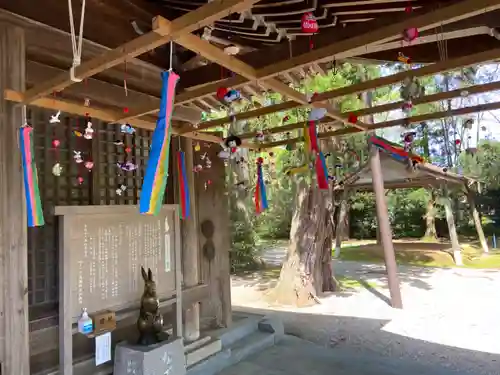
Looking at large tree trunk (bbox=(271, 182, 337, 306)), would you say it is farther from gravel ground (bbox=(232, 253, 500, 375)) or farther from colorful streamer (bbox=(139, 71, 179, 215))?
colorful streamer (bbox=(139, 71, 179, 215))

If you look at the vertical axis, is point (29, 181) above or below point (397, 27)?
below

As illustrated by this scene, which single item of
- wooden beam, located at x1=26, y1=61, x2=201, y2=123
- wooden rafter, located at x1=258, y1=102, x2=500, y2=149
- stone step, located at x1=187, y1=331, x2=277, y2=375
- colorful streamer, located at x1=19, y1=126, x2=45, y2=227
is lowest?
stone step, located at x1=187, y1=331, x2=277, y2=375

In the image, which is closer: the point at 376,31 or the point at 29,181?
the point at 376,31

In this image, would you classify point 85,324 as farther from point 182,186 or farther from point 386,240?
point 386,240

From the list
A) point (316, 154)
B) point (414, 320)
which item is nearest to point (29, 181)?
point (316, 154)

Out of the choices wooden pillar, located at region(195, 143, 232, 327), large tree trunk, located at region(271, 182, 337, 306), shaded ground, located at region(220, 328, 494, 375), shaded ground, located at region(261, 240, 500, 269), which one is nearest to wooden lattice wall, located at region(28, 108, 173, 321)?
wooden pillar, located at region(195, 143, 232, 327)

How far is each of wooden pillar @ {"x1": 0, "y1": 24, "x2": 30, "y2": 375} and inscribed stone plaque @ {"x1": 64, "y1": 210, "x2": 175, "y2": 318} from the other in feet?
1.47

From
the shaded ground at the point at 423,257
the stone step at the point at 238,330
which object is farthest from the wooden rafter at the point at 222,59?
the shaded ground at the point at 423,257

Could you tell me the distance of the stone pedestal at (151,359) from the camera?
12.2 feet

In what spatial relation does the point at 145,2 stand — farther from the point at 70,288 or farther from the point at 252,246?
the point at 252,246

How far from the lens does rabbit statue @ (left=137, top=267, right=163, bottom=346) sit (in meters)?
3.95

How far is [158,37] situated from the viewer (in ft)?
7.52

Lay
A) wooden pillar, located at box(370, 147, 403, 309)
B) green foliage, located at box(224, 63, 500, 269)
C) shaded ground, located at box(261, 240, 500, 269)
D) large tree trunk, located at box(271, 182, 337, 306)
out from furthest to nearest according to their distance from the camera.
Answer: shaded ground, located at box(261, 240, 500, 269) < green foliage, located at box(224, 63, 500, 269) < large tree trunk, located at box(271, 182, 337, 306) < wooden pillar, located at box(370, 147, 403, 309)

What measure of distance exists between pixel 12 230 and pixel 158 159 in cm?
159
